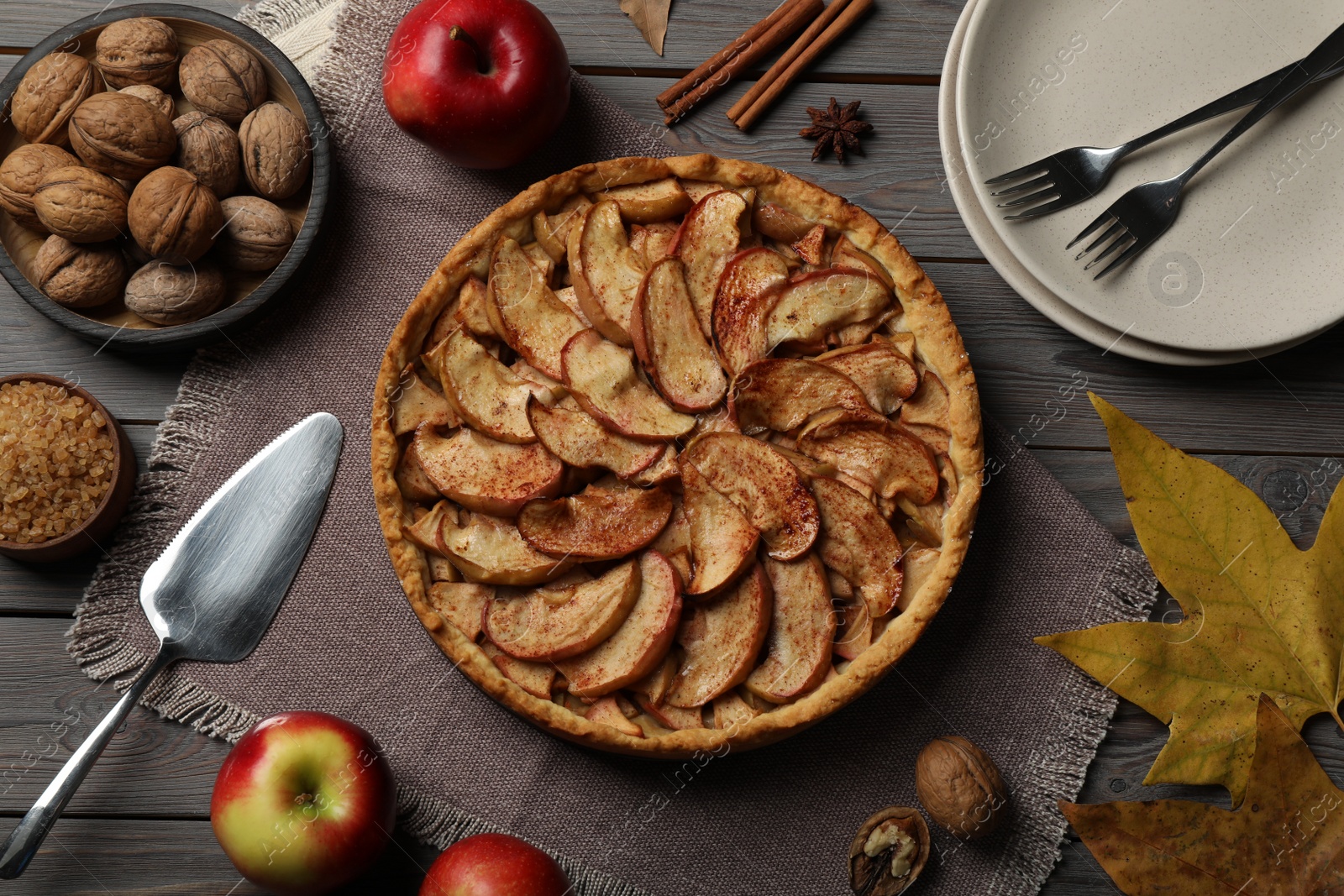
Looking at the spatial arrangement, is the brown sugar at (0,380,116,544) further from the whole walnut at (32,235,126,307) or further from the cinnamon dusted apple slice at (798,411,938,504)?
the cinnamon dusted apple slice at (798,411,938,504)

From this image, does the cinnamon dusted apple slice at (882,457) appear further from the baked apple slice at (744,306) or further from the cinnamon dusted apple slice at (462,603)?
the cinnamon dusted apple slice at (462,603)

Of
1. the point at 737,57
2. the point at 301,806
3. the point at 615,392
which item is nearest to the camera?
the point at 301,806

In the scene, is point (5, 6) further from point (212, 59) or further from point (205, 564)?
point (205, 564)

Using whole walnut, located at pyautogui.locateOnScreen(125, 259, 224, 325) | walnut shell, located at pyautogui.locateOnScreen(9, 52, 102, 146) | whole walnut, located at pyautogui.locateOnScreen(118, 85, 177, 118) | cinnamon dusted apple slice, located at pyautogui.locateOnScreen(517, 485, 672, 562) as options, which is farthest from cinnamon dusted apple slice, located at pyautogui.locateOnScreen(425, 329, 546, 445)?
walnut shell, located at pyautogui.locateOnScreen(9, 52, 102, 146)

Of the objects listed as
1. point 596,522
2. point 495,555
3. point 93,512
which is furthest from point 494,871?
point 93,512

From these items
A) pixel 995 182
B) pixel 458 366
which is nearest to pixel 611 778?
pixel 458 366

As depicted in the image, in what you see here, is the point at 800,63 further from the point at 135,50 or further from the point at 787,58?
the point at 135,50
